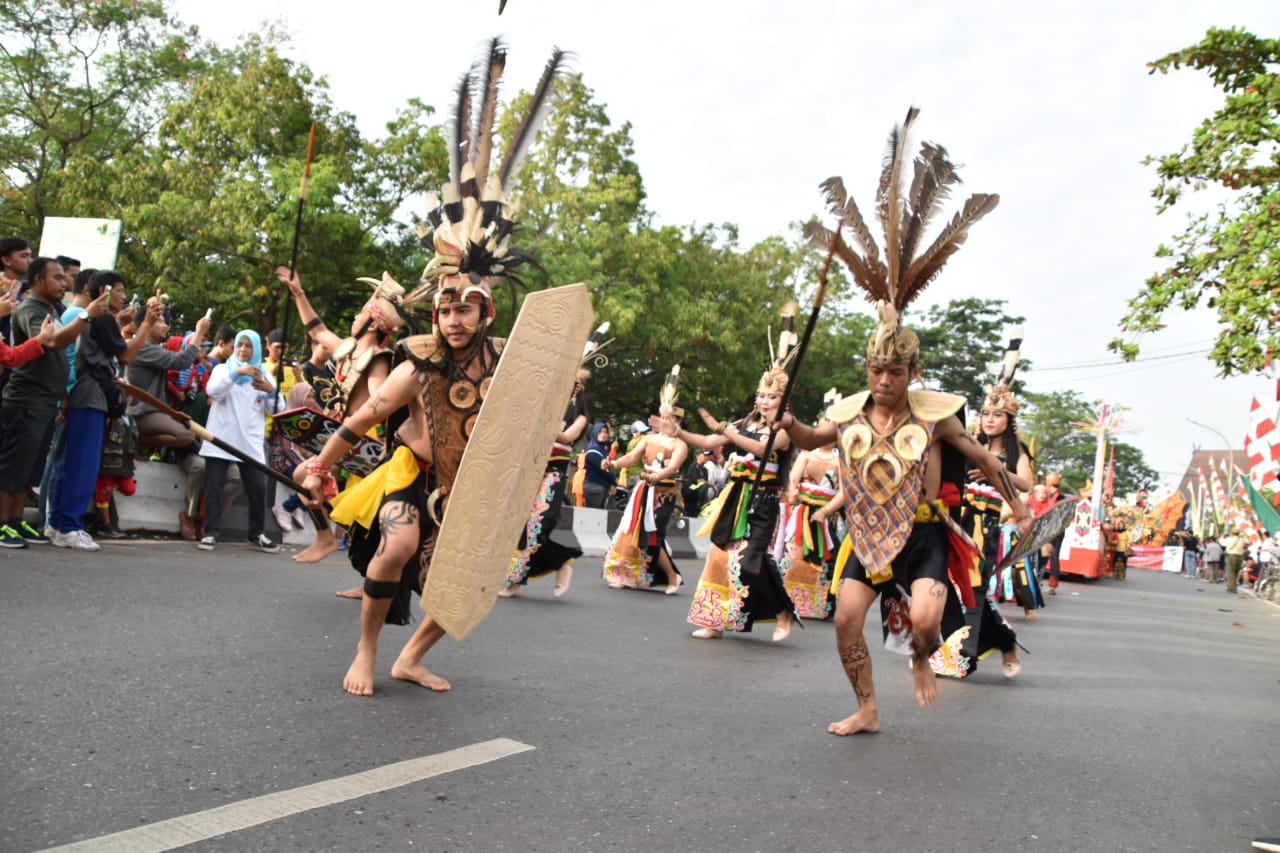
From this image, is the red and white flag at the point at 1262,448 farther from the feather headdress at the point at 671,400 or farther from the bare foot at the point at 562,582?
the bare foot at the point at 562,582

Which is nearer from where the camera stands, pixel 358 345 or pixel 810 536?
pixel 358 345

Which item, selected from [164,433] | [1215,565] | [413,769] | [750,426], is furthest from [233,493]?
[1215,565]

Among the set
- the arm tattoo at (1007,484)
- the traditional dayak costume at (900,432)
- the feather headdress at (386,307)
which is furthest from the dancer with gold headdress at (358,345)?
the arm tattoo at (1007,484)

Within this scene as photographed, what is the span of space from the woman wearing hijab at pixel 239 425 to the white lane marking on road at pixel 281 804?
617cm

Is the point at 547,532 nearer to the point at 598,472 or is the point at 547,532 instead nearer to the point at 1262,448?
the point at 598,472

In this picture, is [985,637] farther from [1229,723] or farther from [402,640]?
[402,640]

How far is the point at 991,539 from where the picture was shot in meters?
9.63

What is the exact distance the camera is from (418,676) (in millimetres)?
4902

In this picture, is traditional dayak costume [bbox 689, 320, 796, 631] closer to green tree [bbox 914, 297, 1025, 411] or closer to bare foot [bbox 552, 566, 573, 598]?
bare foot [bbox 552, 566, 573, 598]

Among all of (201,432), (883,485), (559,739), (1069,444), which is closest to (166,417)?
(201,432)

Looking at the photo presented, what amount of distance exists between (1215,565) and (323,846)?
41.7 metres

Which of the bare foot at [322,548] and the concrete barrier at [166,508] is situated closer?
the bare foot at [322,548]

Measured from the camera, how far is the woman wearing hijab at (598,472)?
51.9ft

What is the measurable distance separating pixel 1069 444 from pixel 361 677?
94.3m
